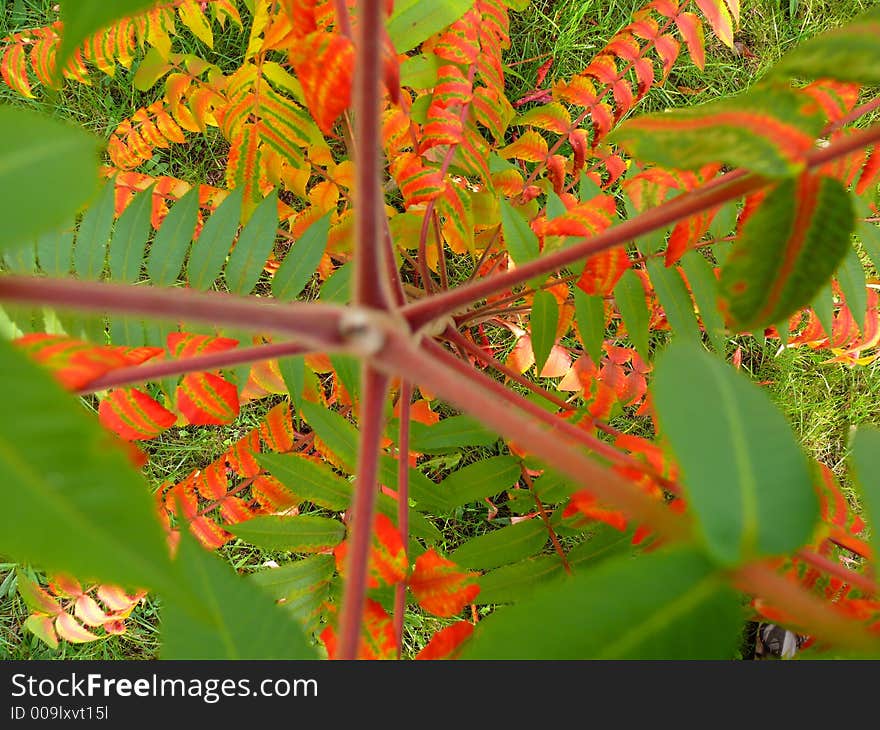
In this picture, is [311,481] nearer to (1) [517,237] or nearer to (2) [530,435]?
(1) [517,237]

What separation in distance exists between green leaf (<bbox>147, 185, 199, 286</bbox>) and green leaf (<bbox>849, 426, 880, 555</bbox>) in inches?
35.4

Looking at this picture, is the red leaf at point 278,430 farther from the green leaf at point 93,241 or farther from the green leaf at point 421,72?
the green leaf at point 421,72

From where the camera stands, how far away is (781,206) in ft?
1.56

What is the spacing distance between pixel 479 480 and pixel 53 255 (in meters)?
0.77

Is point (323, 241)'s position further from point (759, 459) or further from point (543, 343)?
point (759, 459)

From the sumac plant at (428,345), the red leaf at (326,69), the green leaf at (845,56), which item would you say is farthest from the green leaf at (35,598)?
the green leaf at (845,56)

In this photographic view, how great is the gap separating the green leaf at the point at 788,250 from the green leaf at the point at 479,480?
2.44 ft

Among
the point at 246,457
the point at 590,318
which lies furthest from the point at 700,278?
the point at 246,457

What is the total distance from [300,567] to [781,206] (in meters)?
0.95

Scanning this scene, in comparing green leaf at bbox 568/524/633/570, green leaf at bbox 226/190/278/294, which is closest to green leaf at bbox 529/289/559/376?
green leaf at bbox 568/524/633/570

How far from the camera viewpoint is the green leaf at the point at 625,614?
34 cm

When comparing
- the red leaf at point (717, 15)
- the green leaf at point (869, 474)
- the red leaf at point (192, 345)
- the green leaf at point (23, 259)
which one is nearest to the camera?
the green leaf at point (869, 474)

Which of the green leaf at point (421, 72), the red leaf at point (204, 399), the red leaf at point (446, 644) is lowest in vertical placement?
the red leaf at point (446, 644)

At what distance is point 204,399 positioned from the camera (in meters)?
0.90
